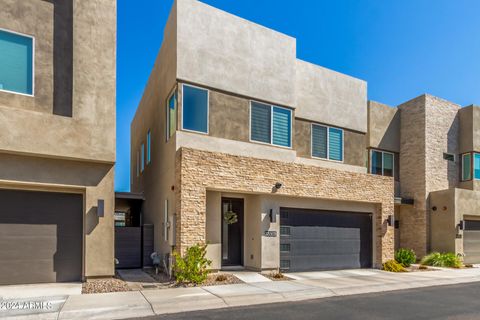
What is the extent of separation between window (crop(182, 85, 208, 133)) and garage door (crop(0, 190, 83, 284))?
4.42 metres

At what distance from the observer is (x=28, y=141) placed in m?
10.1

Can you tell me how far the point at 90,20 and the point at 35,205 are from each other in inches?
236

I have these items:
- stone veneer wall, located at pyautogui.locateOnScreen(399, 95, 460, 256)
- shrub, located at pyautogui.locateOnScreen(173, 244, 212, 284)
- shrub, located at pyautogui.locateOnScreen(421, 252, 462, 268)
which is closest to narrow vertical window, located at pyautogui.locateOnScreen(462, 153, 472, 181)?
stone veneer wall, located at pyautogui.locateOnScreen(399, 95, 460, 256)

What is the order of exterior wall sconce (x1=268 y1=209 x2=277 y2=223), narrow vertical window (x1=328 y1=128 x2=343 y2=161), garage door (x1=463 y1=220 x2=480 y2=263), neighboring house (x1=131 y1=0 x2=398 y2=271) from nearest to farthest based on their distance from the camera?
neighboring house (x1=131 y1=0 x2=398 y2=271)
exterior wall sconce (x1=268 y1=209 x2=277 y2=223)
narrow vertical window (x1=328 y1=128 x2=343 y2=161)
garage door (x1=463 y1=220 x2=480 y2=263)

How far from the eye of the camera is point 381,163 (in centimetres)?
2091

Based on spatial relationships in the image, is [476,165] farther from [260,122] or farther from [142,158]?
[142,158]

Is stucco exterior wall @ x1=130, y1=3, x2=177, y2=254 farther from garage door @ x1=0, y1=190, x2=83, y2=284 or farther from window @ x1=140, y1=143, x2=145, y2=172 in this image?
garage door @ x1=0, y1=190, x2=83, y2=284

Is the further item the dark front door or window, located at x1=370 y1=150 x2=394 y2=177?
window, located at x1=370 y1=150 x2=394 y2=177

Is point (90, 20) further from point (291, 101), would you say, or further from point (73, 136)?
point (291, 101)

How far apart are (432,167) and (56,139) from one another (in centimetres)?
1912

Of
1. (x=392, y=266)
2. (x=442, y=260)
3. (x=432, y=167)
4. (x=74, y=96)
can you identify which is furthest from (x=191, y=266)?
(x=432, y=167)

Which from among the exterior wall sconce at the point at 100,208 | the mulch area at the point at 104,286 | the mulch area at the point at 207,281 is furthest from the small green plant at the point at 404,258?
the exterior wall sconce at the point at 100,208

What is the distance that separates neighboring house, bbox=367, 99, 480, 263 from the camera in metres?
19.7

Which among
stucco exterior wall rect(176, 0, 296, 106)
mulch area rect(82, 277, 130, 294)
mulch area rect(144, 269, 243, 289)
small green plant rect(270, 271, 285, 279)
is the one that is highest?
stucco exterior wall rect(176, 0, 296, 106)
